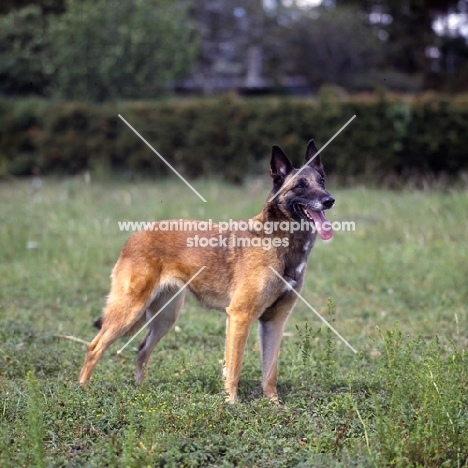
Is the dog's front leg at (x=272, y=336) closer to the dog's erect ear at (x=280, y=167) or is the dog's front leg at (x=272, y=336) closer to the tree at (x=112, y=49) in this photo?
the dog's erect ear at (x=280, y=167)

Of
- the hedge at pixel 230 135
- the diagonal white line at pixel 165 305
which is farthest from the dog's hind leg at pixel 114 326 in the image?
the hedge at pixel 230 135

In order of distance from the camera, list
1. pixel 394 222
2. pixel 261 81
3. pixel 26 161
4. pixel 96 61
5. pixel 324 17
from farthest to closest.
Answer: pixel 261 81 < pixel 324 17 < pixel 96 61 < pixel 26 161 < pixel 394 222

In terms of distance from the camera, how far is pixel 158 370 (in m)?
5.60

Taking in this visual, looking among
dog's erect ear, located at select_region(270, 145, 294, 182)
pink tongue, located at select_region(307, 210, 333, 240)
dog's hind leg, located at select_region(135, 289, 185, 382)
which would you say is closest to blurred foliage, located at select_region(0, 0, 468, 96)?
dog's hind leg, located at select_region(135, 289, 185, 382)

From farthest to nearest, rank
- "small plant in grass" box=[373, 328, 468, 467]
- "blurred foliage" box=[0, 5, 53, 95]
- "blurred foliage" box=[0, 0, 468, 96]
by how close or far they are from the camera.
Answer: "blurred foliage" box=[0, 5, 53, 95]
"blurred foliage" box=[0, 0, 468, 96]
"small plant in grass" box=[373, 328, 468, 467]

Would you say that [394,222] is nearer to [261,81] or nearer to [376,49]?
[376,49]

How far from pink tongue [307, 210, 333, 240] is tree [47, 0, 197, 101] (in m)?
15.0

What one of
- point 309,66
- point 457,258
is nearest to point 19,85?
point 309,66

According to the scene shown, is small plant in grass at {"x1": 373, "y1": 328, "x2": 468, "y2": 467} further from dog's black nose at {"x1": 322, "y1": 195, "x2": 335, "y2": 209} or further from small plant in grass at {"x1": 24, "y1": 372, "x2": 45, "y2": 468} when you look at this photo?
small plant in grass at {"x1": 24, "y1": 372, "x2": 45, "y2": 468}

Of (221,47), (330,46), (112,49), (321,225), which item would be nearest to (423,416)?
(321,225)

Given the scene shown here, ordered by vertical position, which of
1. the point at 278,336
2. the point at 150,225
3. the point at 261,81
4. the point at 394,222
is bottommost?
the point at 261,81

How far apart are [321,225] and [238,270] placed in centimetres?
78

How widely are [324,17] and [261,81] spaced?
4.66 meters

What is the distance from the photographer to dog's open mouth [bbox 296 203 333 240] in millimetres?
4871
